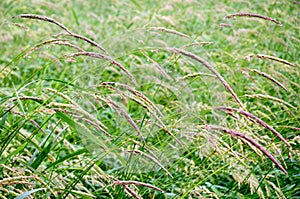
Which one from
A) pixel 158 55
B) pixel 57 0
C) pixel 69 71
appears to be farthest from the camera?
pixel 57 0

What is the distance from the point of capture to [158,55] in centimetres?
403

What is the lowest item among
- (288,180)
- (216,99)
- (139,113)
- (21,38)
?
(21,38)

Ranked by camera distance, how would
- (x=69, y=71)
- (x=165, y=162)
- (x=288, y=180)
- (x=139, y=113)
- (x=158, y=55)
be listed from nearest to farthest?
(x=165, y=162)
(x=288, y=180)
(x=139, y=113)
(x=69, y=71)
(x=158, y=55)

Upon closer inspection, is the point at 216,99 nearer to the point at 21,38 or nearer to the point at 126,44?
the point at 126,44

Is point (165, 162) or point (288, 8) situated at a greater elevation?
point (288, 8)

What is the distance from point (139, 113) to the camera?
2859mm

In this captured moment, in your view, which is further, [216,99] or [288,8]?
[288,8]

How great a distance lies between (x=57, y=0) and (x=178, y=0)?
5.05ft

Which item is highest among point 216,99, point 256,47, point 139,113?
point 256,47

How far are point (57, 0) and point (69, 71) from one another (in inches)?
70.0

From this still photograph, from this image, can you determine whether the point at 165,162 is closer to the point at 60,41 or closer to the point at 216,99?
the point at 216,99

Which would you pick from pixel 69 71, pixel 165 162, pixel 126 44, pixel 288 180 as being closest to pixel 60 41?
pixel 126 44

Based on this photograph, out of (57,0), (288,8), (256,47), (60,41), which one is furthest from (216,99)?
(57,0)

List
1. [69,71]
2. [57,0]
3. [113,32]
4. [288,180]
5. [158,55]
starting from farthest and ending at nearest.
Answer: [57,0], [113,32], [158,55], [69,71], [288,180]
